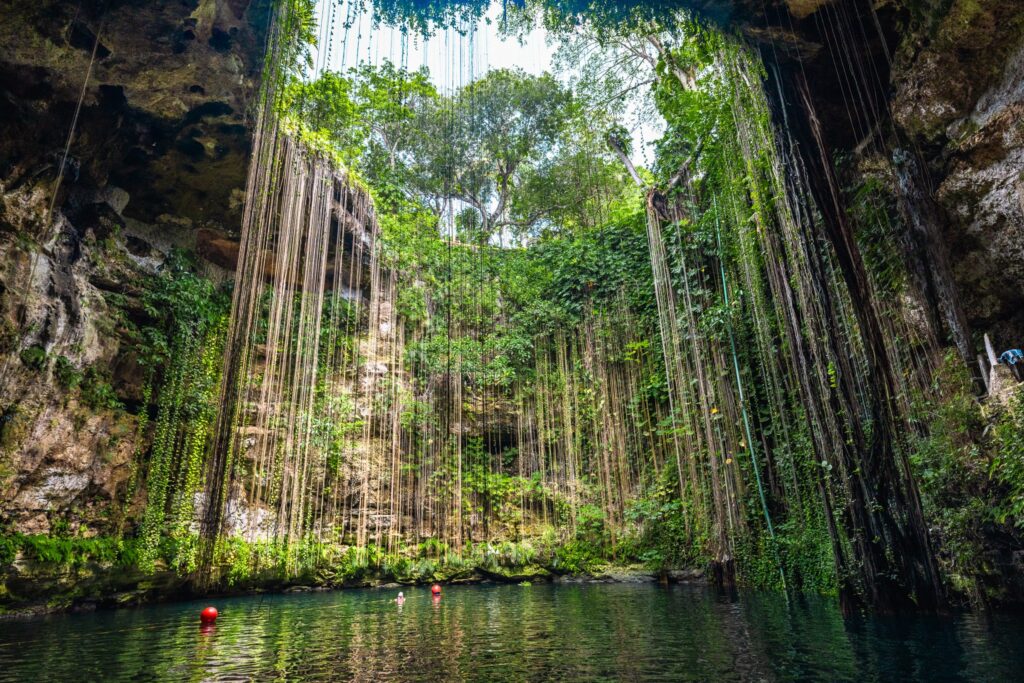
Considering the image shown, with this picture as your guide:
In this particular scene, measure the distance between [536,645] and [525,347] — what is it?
8794mm

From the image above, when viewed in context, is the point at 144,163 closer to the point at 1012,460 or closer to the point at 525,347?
the point at 525,347

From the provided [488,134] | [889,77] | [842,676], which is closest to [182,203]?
[488,134]

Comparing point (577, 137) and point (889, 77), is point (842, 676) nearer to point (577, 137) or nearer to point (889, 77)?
point (889, 77)

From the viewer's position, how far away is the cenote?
421cm

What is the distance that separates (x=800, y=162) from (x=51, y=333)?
8.92 metres

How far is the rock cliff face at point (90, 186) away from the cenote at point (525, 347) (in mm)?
43

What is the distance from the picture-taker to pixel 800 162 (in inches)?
187

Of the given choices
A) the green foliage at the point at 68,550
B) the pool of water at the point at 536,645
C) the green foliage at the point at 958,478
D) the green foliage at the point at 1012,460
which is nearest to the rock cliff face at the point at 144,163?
the green foliage at the point at 68,550

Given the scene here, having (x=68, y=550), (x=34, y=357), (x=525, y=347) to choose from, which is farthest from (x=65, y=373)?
(x=525, y=347)

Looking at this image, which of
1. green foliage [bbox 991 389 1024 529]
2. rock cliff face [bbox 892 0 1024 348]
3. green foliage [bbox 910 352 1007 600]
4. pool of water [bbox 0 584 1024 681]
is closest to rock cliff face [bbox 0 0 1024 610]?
rock cliff face [bbox 892 0 1024 348]

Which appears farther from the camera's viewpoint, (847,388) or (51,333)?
(51,333)

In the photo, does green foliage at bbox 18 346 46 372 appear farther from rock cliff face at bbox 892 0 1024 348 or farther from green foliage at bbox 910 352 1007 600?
rock cliff face at bbox 892 0 1024 348

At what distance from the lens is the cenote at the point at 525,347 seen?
4.21 meters

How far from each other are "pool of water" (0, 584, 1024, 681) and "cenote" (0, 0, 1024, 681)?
0.06m
